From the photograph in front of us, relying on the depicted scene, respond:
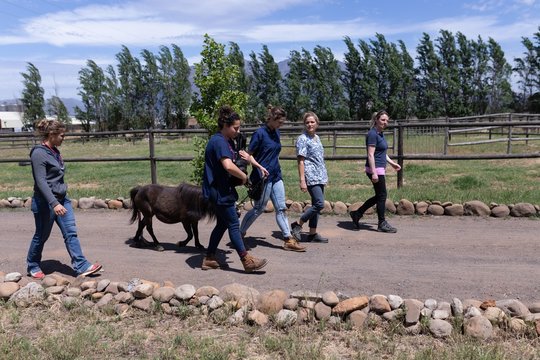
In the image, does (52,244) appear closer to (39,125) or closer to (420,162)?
(39,125)

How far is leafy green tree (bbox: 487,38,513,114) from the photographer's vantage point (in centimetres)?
4606

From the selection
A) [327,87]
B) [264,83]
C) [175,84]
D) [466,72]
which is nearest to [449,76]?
[466,72]

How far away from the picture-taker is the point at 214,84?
806 centimetres

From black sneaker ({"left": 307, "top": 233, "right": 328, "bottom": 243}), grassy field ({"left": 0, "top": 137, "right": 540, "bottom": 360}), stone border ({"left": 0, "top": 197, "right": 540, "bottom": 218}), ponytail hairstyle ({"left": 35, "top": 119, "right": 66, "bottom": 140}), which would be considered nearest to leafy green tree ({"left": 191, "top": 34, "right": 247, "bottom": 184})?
stone border ({"left": 0, "top": 197, "right": 540, "bottom": 218})

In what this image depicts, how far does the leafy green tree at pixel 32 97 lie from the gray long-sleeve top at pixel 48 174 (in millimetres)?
54260

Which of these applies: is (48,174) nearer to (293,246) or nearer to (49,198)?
(49,198)

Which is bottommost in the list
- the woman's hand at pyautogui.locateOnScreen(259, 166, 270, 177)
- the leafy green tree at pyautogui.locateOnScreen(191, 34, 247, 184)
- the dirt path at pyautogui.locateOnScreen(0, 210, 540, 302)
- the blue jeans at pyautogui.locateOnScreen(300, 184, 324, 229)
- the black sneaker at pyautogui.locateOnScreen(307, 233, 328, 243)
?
the dirt path at pyautogui.locateOnScreen(0, 210, 540, 302)

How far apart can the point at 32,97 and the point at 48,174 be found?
181ft

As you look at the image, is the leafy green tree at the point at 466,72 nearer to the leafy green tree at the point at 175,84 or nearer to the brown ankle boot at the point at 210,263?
the leafy green tree at the point at 175,84

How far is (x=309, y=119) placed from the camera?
638cm

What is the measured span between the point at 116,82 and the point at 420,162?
4253 centimetres

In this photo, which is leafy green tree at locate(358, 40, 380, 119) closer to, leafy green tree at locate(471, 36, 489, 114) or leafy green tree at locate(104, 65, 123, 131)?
leafy green tree at locate(471, 36, 489, 114)

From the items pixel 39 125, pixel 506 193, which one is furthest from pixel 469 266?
pixel 39 125

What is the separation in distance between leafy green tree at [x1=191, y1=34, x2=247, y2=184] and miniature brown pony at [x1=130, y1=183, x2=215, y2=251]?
203 cm
